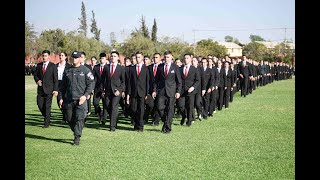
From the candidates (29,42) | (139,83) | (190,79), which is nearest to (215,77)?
(190,79)

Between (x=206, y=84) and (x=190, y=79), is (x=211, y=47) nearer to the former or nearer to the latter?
(x=206, y=84)

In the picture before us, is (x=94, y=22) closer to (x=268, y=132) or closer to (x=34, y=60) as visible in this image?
(x=34, y=60)

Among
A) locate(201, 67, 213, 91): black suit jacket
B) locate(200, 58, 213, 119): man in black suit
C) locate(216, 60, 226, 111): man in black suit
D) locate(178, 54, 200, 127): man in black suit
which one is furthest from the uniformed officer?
locate(216, 60, 226, 111): man in black suit

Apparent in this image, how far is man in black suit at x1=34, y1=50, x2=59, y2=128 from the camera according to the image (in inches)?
488

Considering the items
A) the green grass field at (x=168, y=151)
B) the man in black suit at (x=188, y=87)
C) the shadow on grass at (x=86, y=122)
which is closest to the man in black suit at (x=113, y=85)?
the green grass field at (x=168, y=151)

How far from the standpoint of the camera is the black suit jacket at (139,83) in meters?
12.0

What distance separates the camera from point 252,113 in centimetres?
1551

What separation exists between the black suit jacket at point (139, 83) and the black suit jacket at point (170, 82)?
479 millimetres

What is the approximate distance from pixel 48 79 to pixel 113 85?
228 cm

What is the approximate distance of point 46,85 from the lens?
12484 millimetres

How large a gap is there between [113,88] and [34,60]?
6819 centimetres

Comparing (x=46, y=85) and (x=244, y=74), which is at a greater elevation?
(x=244, y=74)
